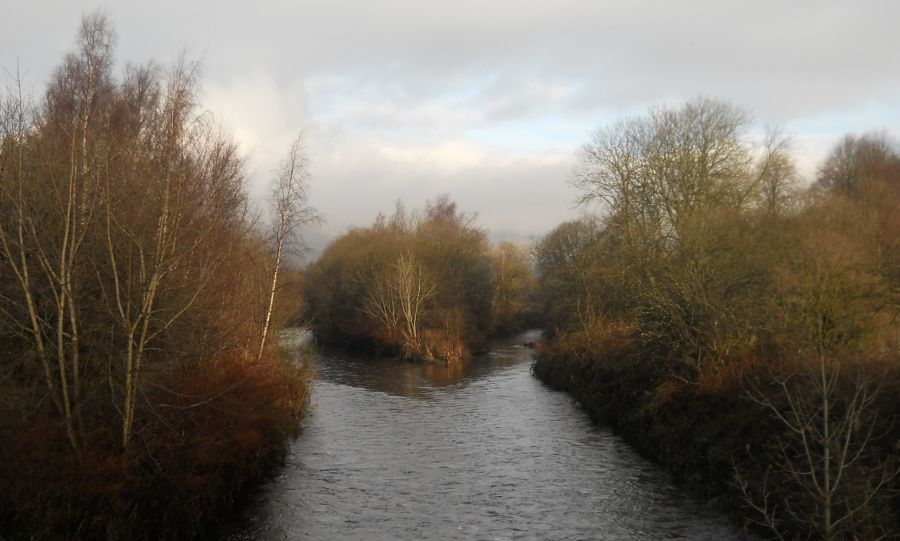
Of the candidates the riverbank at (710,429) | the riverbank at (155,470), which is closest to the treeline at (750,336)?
the riverbank at (710,429)

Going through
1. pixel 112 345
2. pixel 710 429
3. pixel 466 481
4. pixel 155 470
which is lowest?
pixel 466 481

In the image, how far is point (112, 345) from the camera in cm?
1171

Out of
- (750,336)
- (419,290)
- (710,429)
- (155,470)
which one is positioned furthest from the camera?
(419,290)

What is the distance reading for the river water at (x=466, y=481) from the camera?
12148 mm

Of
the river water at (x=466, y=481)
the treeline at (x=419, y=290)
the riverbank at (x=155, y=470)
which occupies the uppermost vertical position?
the treeline at (x=419, y=290)

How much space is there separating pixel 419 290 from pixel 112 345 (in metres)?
31.2

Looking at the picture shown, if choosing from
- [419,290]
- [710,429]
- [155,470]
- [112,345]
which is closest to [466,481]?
[710,429]

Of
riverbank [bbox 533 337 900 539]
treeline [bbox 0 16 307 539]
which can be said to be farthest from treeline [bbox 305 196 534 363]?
treeline [bbox 0 16 307 539]

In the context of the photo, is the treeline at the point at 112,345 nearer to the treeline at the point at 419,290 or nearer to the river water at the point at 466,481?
the river water at the point at 466,481

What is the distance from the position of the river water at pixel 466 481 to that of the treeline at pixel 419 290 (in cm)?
1629

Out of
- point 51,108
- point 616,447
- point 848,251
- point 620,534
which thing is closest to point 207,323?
point 51,108

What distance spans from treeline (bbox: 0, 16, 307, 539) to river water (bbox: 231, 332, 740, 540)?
177 cm

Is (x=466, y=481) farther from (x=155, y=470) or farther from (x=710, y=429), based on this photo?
(x=155, y=470)

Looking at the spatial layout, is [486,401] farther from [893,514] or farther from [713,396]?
[893,514]
